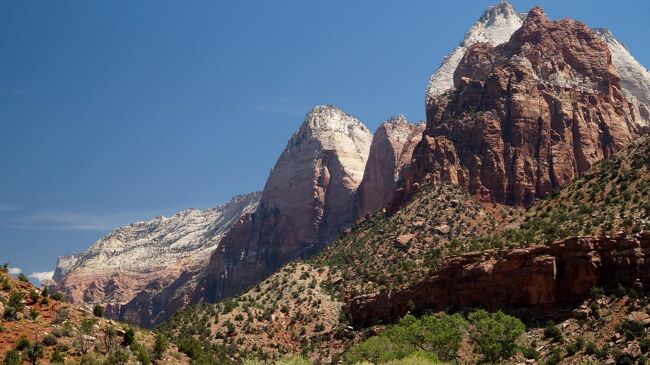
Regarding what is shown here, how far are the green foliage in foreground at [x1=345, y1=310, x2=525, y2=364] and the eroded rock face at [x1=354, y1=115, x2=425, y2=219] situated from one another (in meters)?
106

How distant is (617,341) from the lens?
50.0 meters

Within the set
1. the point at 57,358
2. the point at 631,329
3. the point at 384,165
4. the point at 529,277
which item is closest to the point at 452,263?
the point at 529,277

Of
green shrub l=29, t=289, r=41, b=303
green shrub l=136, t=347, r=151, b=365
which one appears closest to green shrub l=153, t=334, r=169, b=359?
green shrub l=136, t=347, r=151, b=365

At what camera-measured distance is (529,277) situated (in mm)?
62375

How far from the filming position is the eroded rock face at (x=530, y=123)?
111000 mm

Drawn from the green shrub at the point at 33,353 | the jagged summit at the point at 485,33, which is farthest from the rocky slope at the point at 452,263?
the jagged summit at the point at 485,33

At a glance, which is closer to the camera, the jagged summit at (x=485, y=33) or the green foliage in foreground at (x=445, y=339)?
the green foliage in foreground at (x=445, y=339)

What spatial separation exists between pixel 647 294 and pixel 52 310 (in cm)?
4030

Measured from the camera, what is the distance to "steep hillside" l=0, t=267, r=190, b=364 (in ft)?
113

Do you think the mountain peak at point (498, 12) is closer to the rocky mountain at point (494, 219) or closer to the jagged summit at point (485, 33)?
the jagged summit at point (485, 33)

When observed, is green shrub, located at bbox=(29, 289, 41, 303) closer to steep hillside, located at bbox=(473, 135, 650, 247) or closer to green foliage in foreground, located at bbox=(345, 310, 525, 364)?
green foliage in foreground, located at bbox=(345, 310, 525, 364)

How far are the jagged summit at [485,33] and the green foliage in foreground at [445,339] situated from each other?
385ft

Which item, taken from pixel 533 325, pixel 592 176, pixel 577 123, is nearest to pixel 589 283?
pixel 533 325

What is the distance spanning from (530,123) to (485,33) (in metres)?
81.2
